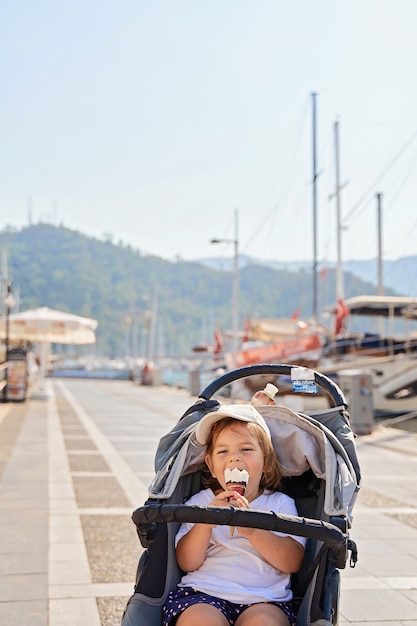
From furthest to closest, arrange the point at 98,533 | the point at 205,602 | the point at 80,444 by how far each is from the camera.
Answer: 1. the point at 80,444
2. the point at 98,533
3. the point at 205,602

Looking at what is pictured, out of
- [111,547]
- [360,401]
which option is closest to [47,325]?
[360,401]

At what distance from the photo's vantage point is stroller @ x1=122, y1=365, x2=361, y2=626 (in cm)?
267

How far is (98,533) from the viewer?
6383 millimetres

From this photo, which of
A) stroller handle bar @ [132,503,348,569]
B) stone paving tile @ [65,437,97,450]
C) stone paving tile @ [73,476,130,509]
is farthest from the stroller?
stone paving tile @ [65,437,97,450]

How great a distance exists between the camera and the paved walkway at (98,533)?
4.54 metres

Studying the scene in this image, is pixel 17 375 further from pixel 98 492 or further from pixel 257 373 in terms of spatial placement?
pixel 257 373

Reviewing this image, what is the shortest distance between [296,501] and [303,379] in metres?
0.50

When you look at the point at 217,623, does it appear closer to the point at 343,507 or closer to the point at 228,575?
the point at 228,575

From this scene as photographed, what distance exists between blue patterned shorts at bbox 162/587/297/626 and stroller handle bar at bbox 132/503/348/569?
34 centimetres

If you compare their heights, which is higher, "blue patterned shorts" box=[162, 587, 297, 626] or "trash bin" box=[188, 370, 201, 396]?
"blue patterned shorts" box=[162, 587, 297, 626]

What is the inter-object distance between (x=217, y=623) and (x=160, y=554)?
402 millimetres

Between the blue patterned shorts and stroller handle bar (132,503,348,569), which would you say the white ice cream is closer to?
stroller handle bar (132,503,348,569)

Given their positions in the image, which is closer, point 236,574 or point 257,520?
point 257,520

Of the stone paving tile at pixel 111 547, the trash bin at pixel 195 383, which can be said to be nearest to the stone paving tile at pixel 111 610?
the stone paving tile at pixel 111 547
